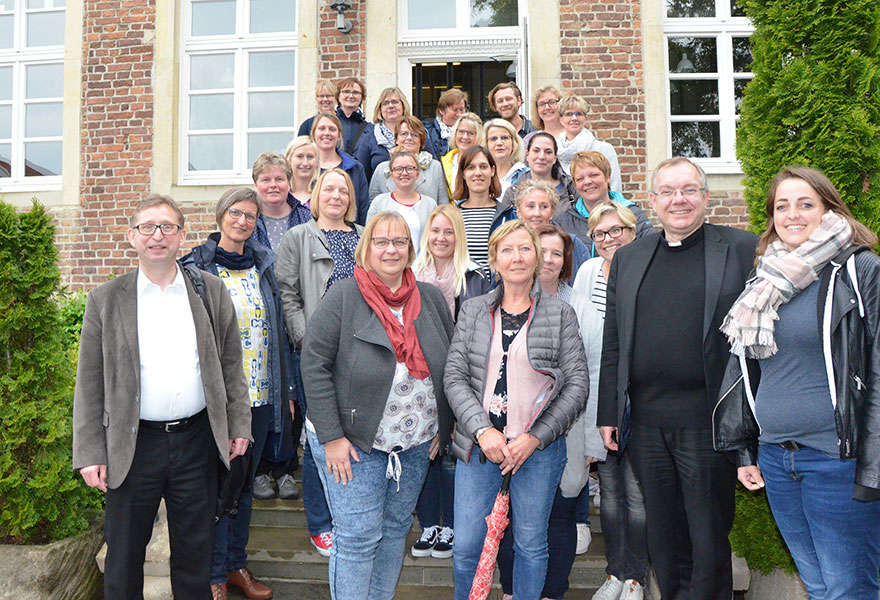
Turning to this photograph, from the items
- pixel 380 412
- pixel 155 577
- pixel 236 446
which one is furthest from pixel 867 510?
pixel 155 577

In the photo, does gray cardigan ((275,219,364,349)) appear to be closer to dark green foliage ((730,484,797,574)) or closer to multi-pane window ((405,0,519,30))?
dark green foliage ((730,484,797,574))

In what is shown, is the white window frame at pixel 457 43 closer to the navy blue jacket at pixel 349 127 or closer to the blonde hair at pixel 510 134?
the navy blue jacket at pixel 349 127

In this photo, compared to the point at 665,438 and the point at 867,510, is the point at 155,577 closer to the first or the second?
the point at 665,438

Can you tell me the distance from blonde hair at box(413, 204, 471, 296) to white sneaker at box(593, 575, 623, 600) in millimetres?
1680

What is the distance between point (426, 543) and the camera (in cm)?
410

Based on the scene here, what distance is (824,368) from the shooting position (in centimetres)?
248

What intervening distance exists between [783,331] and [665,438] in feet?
2.22

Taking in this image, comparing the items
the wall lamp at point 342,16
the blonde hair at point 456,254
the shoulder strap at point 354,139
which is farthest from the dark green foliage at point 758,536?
the wall lamp at point 342,16

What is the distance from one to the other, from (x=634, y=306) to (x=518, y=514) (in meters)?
1.04

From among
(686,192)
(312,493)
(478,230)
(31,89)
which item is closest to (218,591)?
(312,493)

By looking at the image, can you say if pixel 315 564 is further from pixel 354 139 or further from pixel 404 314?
pixel 354 139

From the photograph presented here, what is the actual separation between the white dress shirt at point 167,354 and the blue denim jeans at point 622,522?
201 cm

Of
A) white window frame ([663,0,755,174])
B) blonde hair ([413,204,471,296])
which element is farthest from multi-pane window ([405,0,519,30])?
blonde hair ([413,204,471,296])

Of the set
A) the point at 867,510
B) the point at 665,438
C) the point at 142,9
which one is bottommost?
the point at 867,510
